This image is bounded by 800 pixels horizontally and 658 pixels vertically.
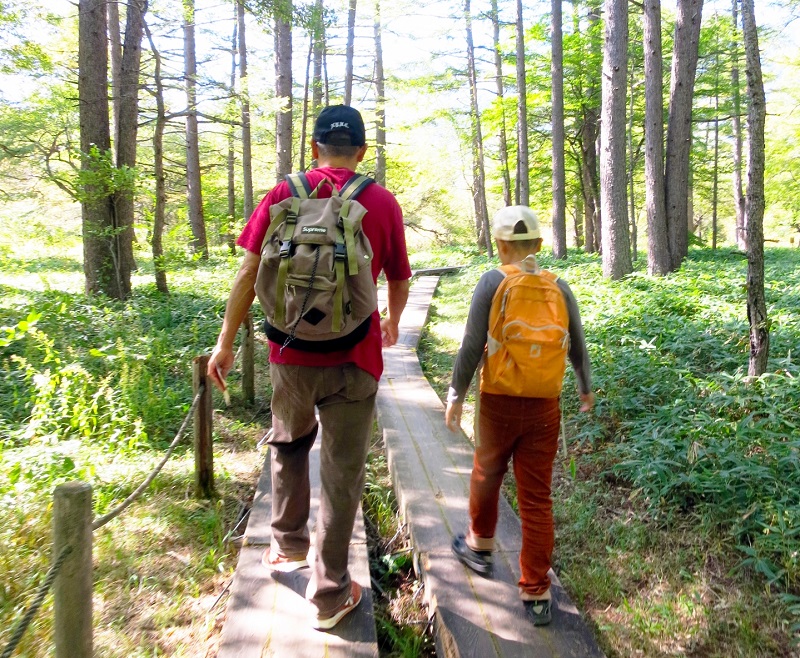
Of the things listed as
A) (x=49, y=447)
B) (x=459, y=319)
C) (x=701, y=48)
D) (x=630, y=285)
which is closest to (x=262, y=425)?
(x=49, y=447)

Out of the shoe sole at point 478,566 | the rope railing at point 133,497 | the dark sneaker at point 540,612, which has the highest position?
the rope railing at point 133,497

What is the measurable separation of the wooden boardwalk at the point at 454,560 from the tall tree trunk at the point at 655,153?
6.93 meters

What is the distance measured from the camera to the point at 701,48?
16.9 meters

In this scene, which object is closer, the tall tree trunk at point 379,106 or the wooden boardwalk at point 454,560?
the wooden boardwalk at point 454,560

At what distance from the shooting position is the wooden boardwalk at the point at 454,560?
8.22 ft

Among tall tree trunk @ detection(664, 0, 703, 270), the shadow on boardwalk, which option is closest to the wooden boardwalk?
the shadow on boardwalk

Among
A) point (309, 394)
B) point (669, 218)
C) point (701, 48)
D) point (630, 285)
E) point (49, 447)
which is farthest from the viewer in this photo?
point (701, 48)

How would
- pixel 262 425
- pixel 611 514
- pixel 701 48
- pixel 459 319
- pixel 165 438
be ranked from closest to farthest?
pixel 611 514
pixel 165 438
pixel 262 425
pixel 459 319
pixel 701 48

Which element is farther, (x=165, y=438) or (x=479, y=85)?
(x=479, y=85)

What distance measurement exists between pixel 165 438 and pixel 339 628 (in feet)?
9.55

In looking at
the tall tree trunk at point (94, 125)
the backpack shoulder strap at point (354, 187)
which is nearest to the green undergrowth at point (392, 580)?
the backpack shoulder strap at point (354, 187)

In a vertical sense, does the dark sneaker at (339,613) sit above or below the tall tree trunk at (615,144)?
below

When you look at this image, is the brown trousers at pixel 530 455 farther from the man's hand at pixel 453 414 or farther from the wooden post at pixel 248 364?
the wooden post at pixel 248 364

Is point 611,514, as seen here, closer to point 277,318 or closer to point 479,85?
point 277,318
